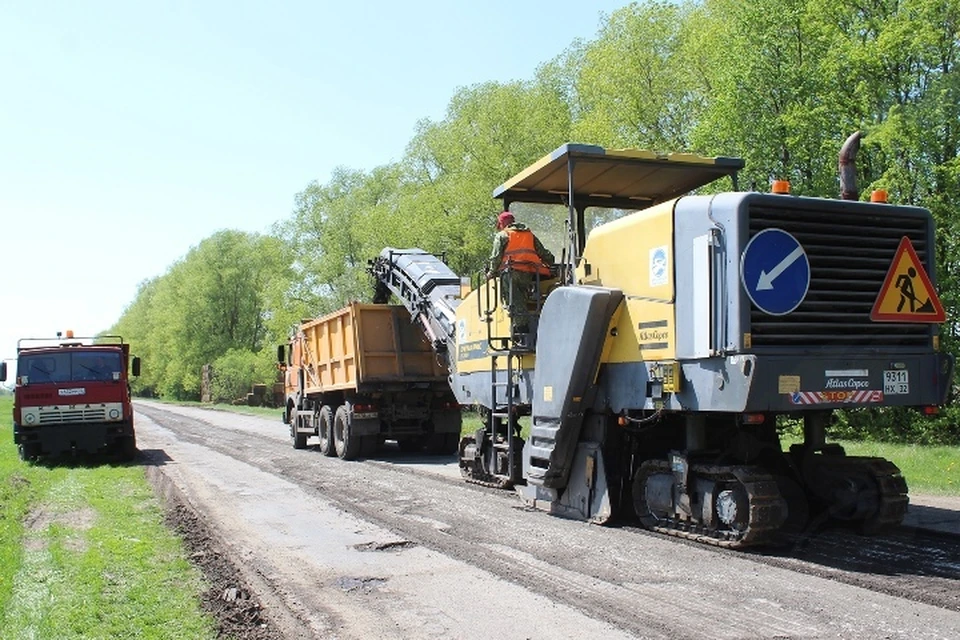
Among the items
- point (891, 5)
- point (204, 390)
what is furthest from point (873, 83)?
point (204, 390)

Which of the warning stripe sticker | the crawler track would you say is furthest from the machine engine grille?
the crawler track

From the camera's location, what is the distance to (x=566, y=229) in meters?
10.2

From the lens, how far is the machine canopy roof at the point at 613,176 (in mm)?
9414

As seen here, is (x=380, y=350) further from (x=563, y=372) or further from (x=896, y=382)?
(x=896, y=382)

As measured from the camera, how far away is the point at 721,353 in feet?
23.0

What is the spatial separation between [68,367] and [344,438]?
5.12m

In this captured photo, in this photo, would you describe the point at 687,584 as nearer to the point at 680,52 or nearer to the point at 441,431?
the point at 441,431

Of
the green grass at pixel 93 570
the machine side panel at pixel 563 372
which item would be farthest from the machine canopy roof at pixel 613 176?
the green grass at pixel 93 570

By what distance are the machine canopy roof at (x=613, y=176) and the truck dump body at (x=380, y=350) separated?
610 cm

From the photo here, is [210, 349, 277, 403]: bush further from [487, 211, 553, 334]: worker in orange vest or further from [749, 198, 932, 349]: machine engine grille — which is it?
[749, 198, 932, 349]: machine engine grille

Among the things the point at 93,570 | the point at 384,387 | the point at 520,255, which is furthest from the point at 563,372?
the point at 384,387

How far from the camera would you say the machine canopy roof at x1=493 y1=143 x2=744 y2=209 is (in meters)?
9.41

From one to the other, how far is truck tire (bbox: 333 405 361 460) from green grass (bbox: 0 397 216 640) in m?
4.50

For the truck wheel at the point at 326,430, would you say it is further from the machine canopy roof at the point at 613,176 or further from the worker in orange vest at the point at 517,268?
the worker in orange vest at the point at 517,268
